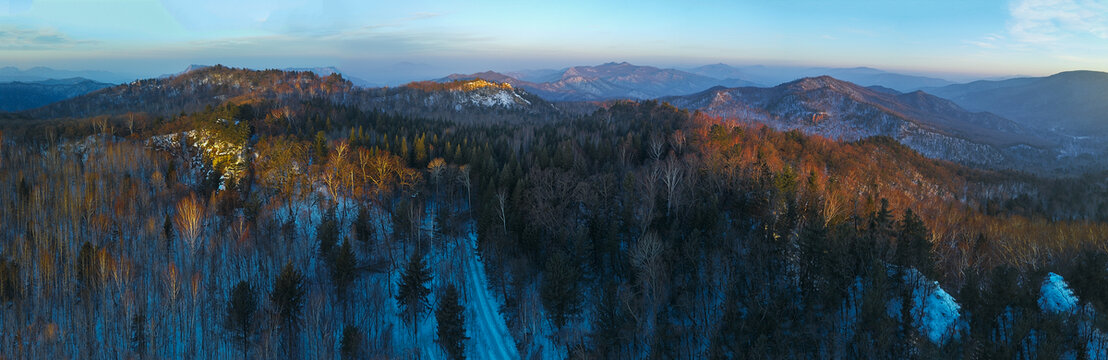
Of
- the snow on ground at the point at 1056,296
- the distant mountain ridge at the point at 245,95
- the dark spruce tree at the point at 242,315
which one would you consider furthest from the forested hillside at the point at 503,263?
the distant mountain ridge at the point at 245,95

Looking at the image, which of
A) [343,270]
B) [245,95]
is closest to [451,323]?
[343,270]

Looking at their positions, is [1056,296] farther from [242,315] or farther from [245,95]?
[245,95]

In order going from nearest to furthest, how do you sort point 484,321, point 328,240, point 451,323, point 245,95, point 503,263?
point 451,323 → point 484,321 → point 503,263 → point 328,240 → point 245,95

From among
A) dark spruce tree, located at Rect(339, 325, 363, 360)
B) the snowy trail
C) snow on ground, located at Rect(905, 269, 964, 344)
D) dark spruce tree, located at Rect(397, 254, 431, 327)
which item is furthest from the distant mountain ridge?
snow on ground, located at Rect(905, 269, 964, 344)

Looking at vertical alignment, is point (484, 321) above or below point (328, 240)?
below

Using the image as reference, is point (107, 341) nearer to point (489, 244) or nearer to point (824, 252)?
point (489, 244)

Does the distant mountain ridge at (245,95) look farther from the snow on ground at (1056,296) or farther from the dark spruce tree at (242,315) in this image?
the snow on ground at (1056,296)
